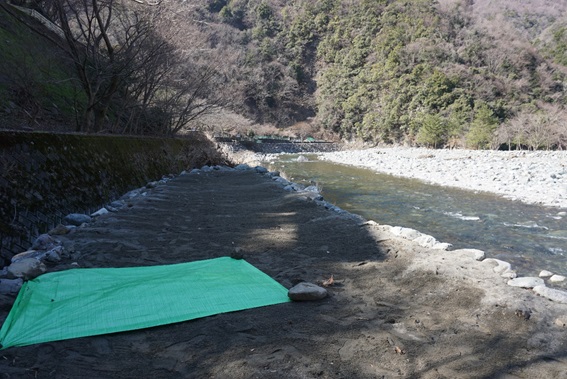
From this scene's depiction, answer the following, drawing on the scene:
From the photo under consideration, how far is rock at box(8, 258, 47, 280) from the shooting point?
2617 mm

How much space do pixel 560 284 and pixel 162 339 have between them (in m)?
3.74

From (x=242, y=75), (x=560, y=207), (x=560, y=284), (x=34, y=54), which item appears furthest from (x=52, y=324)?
(x=242, y=75)

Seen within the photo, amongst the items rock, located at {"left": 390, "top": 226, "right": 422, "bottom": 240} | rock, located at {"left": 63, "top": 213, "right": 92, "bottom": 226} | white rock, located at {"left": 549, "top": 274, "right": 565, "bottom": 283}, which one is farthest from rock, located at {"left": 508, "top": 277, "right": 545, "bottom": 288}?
rock, located at {"left": 63, "top": 213, "right": 92, "bottom": 226}

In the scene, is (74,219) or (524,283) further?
(74,219)

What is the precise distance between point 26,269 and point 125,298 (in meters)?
0.85

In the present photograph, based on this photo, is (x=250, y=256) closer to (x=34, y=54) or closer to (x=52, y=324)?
(x=52, y=324)

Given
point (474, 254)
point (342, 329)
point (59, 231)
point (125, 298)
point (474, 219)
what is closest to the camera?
point (342, 329)

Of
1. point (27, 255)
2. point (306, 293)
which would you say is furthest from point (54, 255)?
point (306, 293)

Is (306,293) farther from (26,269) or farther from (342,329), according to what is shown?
(26,269)

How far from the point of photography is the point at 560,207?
822 centimetres

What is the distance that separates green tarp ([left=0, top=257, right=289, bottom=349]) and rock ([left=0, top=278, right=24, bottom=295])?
0.06 metres

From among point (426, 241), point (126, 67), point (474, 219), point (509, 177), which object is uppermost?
point (126, 67)

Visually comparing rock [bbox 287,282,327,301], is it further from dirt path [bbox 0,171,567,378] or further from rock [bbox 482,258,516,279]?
rock [bbox 482,258,516,279]

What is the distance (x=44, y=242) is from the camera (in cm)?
338
